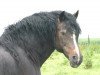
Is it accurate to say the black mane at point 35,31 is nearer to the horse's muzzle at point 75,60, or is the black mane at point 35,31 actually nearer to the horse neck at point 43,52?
the horse neck at point 43,52

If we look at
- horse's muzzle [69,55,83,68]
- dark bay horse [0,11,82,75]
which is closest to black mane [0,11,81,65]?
dark bay horse [0,11,82,75]

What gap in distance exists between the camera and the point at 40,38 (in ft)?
18.9

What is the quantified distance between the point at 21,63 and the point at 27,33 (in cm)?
63

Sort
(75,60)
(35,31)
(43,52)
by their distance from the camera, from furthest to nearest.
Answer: (43,52), (35,31), (75,60)

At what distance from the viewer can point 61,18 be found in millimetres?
5832

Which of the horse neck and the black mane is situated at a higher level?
the black mane

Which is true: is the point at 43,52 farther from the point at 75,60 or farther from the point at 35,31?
Answer: the point at 75,60

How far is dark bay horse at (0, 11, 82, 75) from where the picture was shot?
5438 mm

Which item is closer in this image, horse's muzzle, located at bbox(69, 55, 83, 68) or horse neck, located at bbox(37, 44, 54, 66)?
horse's muzzle, located at bbox(69, 55, 83, 68)

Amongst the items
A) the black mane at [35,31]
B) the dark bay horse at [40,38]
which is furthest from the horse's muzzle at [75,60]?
the black mane at [35,31]

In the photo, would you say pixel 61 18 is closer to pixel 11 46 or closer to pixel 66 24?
pixel 66 24

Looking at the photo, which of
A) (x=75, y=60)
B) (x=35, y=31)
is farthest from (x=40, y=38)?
(x=75, y=60)

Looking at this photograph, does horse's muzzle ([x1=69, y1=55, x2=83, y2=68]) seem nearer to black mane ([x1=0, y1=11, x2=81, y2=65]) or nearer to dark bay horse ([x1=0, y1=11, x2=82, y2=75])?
dark bay horse ([x1=0, y1=11, x2=82, y2=75])

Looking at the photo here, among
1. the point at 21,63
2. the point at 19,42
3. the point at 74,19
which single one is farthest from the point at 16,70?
the point at 74,19
